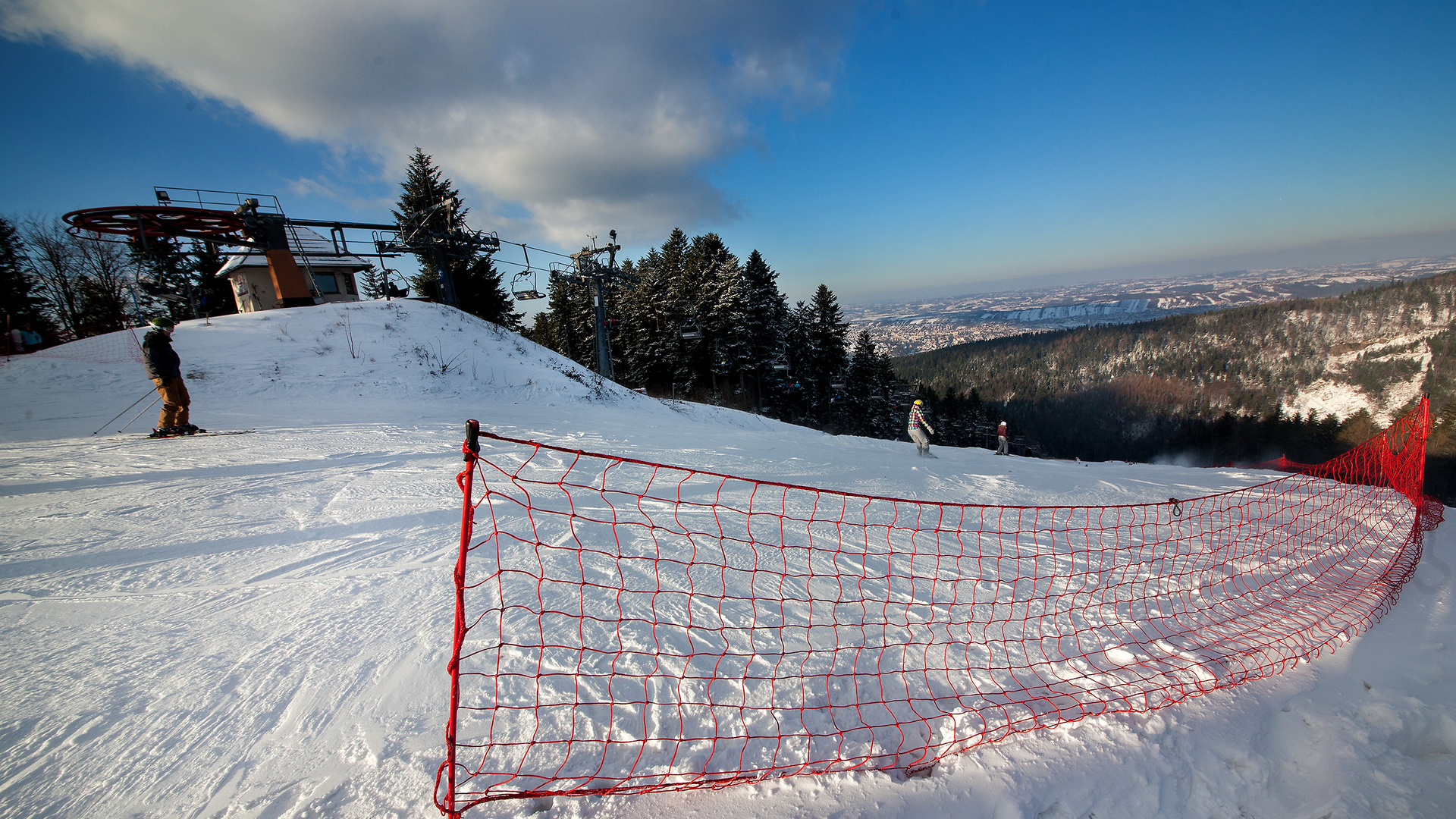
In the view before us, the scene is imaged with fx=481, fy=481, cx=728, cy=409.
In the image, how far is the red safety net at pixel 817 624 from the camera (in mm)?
2461

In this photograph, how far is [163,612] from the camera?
10.2 ft

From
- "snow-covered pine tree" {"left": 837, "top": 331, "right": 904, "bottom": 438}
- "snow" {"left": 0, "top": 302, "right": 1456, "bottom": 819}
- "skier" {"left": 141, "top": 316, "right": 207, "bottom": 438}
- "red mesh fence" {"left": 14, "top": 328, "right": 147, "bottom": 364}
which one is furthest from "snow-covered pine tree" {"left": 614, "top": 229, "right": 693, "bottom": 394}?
"snow" {"left": 0, "top": 302, "right": 1456, "bottom": 819}

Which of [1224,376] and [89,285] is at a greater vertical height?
[89,285]

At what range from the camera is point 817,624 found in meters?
3.46

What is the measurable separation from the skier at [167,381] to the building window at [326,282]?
1937 centimetres

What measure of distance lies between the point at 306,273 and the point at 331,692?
25.2 metres

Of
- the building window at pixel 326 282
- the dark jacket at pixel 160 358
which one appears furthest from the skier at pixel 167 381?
the building window at pixel 326 282

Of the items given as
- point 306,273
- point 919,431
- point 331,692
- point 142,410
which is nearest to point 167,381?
point 142,410

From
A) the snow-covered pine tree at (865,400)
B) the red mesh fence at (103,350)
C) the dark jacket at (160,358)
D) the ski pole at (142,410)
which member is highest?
the red mesh fence at (103,350)

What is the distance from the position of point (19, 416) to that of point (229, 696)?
10719 mm

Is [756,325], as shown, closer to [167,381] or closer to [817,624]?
[167,381]

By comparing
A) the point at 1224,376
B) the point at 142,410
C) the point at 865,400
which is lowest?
the point at 1224,376

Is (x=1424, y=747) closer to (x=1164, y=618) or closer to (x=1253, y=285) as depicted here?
(x=1164, y=618)

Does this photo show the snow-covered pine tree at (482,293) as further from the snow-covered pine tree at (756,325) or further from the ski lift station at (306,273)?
the snow-covered pine tree at (756,325)
